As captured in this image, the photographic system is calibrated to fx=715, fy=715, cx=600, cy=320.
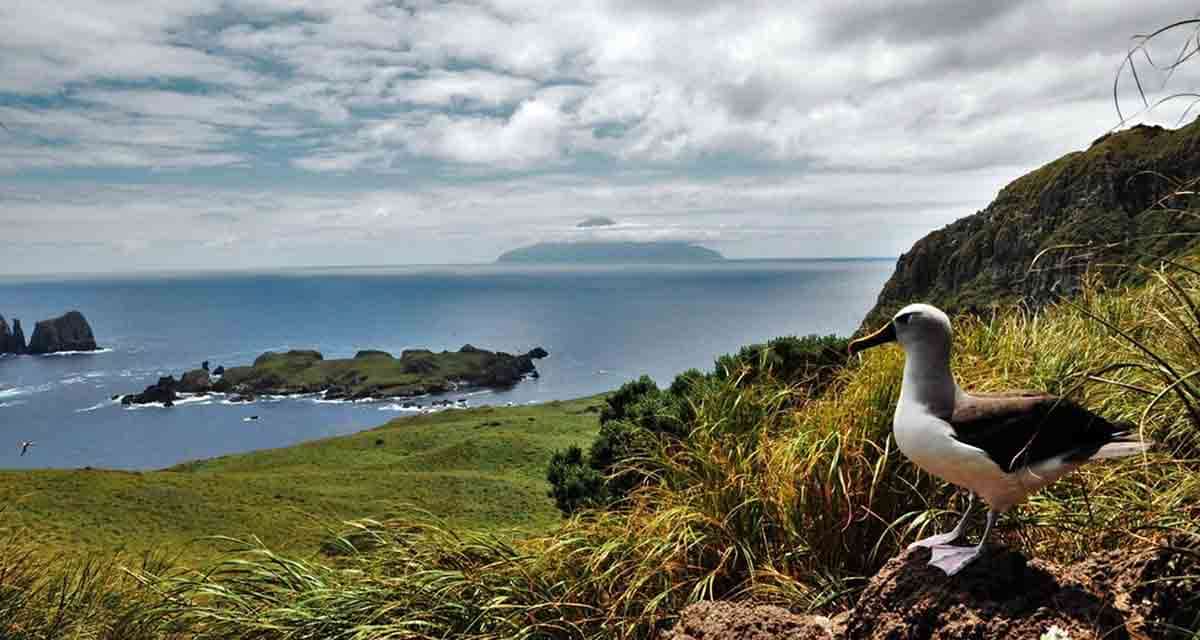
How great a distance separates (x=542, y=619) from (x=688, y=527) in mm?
1341

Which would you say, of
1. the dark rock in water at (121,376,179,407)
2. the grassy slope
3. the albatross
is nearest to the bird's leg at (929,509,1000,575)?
the albatross

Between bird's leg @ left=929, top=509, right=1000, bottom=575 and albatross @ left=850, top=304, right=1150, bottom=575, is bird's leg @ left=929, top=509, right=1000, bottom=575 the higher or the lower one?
the lower one

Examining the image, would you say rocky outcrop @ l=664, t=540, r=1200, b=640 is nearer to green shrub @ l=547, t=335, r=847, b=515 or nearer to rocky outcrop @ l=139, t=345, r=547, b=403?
green shrub @ l=547, t=335, r=847, b=515

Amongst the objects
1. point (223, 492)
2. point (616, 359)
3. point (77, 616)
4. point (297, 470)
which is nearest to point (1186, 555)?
point (77, 616)

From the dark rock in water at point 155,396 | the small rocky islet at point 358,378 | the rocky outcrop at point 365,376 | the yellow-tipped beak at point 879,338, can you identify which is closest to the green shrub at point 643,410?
Result: the yellow-tipped beak at point 879,338

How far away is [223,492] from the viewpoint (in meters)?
47.0

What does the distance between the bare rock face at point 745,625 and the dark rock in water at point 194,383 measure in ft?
584

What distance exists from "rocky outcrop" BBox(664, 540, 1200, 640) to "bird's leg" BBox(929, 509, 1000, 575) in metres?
0.06

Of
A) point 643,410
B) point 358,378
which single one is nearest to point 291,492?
point 643,410

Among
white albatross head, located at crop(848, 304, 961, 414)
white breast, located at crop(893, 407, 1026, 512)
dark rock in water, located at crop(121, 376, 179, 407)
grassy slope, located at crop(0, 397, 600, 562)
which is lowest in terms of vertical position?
dark rock in water, located at crop(121, 376, 179, 407)

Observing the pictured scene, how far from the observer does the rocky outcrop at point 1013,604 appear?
3.49 meters

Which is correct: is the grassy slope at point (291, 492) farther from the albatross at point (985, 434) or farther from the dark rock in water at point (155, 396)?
the dark rock in water at point (155, 396)

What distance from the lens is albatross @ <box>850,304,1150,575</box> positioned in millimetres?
3781

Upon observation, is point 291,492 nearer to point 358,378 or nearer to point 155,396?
point 358,378
